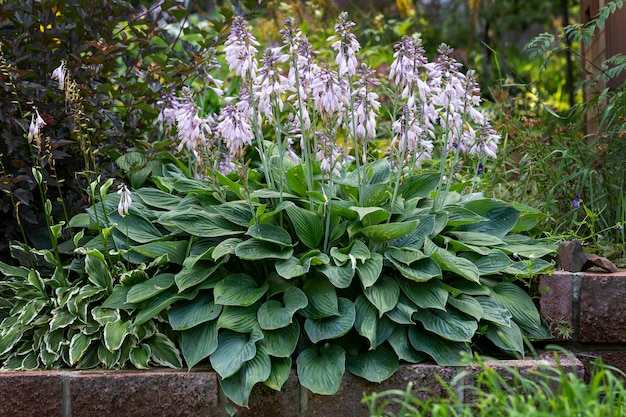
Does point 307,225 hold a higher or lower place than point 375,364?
higher

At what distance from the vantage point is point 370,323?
3.06 m

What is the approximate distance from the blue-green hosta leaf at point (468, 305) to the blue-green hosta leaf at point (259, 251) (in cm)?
73

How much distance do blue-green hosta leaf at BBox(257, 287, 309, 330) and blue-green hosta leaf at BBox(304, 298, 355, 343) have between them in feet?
0.33

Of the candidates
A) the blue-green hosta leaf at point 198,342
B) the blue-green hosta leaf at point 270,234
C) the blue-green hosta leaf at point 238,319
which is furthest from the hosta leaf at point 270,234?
the blue-green hosta leaf at point 198,342

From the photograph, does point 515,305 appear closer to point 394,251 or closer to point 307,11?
point 394,251

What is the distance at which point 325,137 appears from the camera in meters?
3.46

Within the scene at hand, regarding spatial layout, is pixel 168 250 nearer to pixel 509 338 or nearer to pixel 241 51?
pixel 241 51

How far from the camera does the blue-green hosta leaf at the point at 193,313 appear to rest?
3.12 metres

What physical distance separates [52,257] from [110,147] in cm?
73

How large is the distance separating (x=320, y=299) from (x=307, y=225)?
36 centimetres

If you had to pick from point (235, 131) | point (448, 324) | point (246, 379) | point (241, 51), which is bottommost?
point (246, 379)

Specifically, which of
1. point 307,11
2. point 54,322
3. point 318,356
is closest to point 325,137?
point 318,356

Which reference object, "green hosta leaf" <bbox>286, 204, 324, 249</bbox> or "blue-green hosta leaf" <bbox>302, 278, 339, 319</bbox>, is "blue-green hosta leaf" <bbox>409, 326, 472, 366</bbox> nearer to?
"blue-green hosta leaf" <bbox>302, 278, 339, 319</bbox>

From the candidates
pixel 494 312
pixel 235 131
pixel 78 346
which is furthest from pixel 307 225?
pixel 78 346
